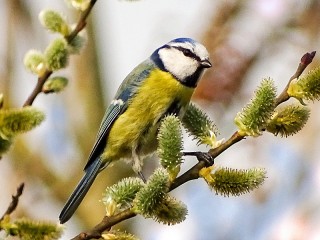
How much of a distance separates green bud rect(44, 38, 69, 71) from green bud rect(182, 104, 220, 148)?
14.5 inches

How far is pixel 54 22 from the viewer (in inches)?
85.0

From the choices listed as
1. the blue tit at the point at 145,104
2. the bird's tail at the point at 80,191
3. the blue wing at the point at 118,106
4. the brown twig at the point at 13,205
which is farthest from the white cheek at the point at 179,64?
the brown twig at the point at 13,205

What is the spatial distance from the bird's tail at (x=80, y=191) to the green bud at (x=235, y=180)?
722 millimetres

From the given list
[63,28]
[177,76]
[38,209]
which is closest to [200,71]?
[177,76]

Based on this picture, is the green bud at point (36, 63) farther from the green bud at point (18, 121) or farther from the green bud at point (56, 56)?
the green bud at point (18, 121)

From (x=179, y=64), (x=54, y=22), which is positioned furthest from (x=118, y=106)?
(x=54, y=22)

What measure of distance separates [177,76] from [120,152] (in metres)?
0.40

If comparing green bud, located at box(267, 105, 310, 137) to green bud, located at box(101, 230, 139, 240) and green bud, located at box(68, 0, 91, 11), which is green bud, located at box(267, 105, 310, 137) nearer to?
green bud, located at box(101, 230, 139, 240)

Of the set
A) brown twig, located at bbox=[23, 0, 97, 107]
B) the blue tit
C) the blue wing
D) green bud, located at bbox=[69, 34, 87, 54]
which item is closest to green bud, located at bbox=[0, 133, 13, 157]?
brown twig, located at bbox=[23, 0, 97, 107]

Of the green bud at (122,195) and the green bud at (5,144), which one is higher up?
the green bud at (5,144)

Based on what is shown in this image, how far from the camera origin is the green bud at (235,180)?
1677 mm

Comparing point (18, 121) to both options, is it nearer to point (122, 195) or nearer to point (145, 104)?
point (122, 195)

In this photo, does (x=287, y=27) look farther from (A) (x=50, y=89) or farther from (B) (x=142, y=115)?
(A) (x=50, y=89)

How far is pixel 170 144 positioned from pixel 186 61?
149 centimetres
